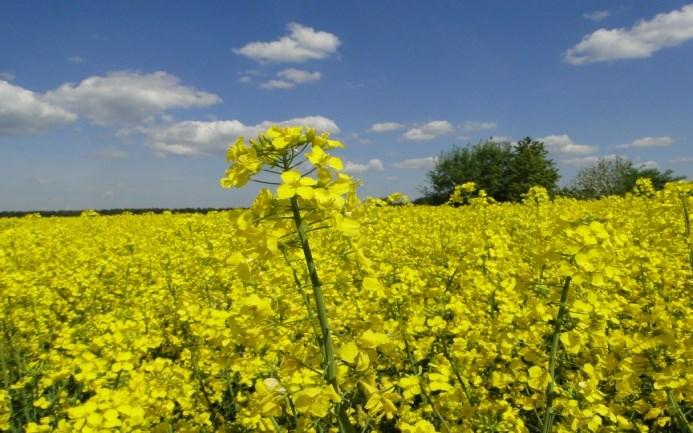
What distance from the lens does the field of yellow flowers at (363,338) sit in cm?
167

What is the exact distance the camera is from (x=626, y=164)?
5325 centimetres

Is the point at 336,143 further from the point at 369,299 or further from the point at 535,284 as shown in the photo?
the point at 369,299

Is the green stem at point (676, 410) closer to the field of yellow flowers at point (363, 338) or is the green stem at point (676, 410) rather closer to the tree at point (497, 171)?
the field of yellow flowers at point (363, 338)

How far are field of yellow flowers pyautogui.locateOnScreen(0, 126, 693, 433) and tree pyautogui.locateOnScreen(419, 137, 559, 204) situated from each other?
4009 cm

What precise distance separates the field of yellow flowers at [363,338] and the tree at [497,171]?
40092 mm

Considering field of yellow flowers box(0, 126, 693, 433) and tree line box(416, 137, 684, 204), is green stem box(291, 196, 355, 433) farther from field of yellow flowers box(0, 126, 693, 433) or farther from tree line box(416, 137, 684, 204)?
tree line box(416, 137, 684, 204)

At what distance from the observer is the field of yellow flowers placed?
65.8 inches

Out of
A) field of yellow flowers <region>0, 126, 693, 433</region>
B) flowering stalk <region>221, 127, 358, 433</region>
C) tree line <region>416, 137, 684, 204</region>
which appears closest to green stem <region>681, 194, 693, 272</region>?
field of yellow flowers <region>0, 126, 693, 433</region>

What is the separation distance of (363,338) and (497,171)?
157 feet

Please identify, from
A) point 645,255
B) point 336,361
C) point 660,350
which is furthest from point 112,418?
point 645,255

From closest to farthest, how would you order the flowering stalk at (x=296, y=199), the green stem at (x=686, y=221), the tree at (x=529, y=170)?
1. the flowering stalk at (x=296, y=199)
2. the green stem at (x=686, y=221)
3. the tree at (x=529, y=170)

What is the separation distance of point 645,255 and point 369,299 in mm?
2533

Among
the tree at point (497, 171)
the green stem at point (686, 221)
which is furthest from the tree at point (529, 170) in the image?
the green stem at point (686, 221)

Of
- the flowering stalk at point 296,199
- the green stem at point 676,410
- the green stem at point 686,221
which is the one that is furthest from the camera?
the green stem at point 686,221
